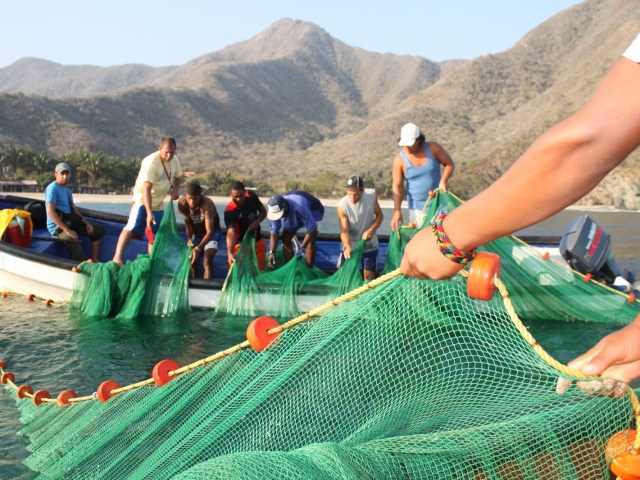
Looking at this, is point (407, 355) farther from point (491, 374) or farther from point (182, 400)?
point (182, 400)

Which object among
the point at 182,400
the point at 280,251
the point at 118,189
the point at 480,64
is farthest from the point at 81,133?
the point at 182,400

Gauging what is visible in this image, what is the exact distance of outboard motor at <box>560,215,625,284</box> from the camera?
843 centimetres

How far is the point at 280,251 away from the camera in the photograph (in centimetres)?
948

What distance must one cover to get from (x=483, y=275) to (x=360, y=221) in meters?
6.69

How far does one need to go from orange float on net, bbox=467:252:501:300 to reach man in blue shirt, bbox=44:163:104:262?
861cm

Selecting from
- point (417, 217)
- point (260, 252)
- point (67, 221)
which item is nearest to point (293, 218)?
point (260, 252)

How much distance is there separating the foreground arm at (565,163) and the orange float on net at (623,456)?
34.6 inches

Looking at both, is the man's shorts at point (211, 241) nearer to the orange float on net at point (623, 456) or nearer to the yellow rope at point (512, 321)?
the yellow rope at point (512, 321)

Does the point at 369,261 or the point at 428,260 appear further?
the point at 369,261

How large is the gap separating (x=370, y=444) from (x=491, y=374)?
0.75 m

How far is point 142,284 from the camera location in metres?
8.56

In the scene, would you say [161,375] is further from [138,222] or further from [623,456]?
[138,222]

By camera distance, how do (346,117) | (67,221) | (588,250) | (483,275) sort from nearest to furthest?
1. (483,275)
2. (588,250)
3. (67,221)
4. (346,117)

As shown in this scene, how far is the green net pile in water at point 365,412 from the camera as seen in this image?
2.37m
